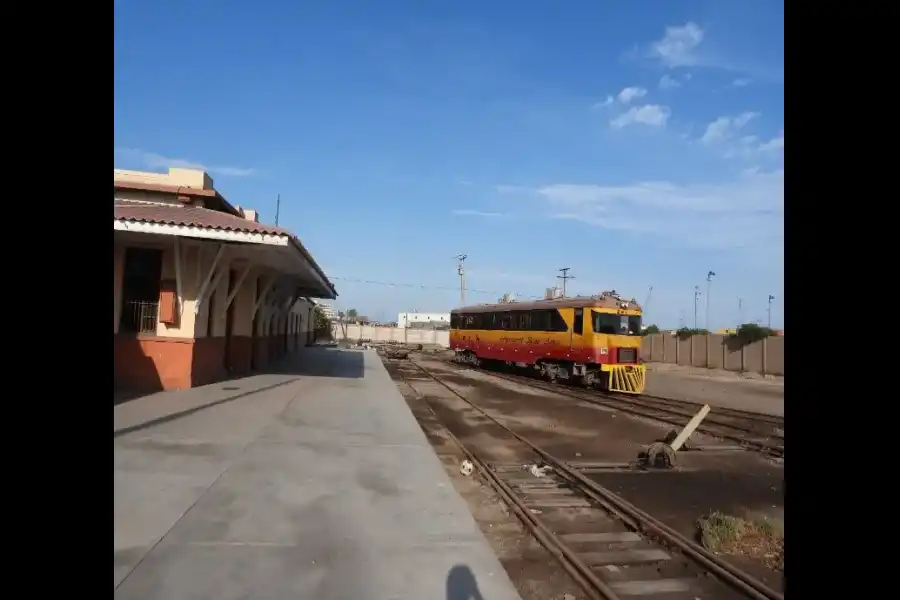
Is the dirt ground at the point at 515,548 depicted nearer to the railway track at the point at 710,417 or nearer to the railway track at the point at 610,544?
the railway track at the point at 610,544

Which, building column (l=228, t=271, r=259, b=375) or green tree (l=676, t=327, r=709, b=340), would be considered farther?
green tree (l=676, t=327, r=709, b=340)

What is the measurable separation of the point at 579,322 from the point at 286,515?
703 inches

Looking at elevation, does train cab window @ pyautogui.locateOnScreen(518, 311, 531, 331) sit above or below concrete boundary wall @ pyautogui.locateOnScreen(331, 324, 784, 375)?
above

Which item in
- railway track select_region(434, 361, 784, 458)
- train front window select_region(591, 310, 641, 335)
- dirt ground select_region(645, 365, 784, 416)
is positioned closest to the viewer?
railway track select_region(434, 361, 784, 458)

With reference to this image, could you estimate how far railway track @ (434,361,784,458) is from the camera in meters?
12.6

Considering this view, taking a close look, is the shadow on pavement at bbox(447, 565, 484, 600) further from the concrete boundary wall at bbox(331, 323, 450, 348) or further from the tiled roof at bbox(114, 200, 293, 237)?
the concrete boundary wall at bbox(331, 323, 450, 348)

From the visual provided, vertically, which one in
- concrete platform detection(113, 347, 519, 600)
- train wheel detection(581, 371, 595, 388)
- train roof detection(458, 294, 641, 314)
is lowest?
train wheel detection(581, 371, 595, 388)

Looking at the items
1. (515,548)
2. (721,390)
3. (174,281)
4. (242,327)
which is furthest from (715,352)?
(515,548)

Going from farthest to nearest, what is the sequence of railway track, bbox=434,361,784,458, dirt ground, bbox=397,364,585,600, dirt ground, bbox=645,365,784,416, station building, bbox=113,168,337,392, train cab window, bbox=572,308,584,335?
train cab window, bbox=572,308,584,335
dirt ground, bbox=645,365,784,416
railway track, bbox=434,361,784,458
station building, bbox=113,168,337,392
dirt ground, bbox=397,364,585,600

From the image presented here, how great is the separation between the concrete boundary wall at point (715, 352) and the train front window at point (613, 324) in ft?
29.3

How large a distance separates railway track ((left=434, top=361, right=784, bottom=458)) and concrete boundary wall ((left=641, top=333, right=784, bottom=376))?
11.0 m

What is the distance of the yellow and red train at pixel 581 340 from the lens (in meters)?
21.5

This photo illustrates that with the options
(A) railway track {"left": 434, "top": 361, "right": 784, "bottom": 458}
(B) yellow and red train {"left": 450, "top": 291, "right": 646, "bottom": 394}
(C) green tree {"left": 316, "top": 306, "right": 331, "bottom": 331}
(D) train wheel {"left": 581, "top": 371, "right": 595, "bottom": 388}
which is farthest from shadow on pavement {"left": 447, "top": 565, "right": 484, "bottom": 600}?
(C) green tree {"left": 316, "top": 306, "right": 331, "bottom": 331}
